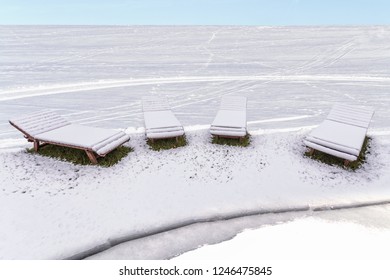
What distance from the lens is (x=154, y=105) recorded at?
10.4 m

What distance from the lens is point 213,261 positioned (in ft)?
16.8

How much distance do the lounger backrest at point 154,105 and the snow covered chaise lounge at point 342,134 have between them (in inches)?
194

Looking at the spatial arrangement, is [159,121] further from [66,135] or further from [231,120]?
[66,135]

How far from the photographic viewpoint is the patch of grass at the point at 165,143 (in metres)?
8.85

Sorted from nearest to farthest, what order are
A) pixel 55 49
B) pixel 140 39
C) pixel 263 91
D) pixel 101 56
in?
pixel 263 91 → pixel 101 56 → pixel 55 49 → pixel 140 39

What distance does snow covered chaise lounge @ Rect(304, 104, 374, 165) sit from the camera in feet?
25.1

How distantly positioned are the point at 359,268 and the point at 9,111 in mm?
12863

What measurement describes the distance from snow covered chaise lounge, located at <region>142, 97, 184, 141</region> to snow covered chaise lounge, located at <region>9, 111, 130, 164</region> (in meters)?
0.81

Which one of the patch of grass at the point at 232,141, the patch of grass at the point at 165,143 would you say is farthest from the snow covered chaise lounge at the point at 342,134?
the patch of grass at the point at 165,143

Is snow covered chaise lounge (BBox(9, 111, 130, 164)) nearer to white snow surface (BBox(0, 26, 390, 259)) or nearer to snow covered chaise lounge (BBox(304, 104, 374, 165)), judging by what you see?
white snow surface (BBox(0, 26, 390, 259))

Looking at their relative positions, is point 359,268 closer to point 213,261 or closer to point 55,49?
point 213,261

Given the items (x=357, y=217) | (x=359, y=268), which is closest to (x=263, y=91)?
(x=357, y=217)

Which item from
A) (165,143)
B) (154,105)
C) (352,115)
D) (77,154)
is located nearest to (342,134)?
(352,115)

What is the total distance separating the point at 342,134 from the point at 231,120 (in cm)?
327
